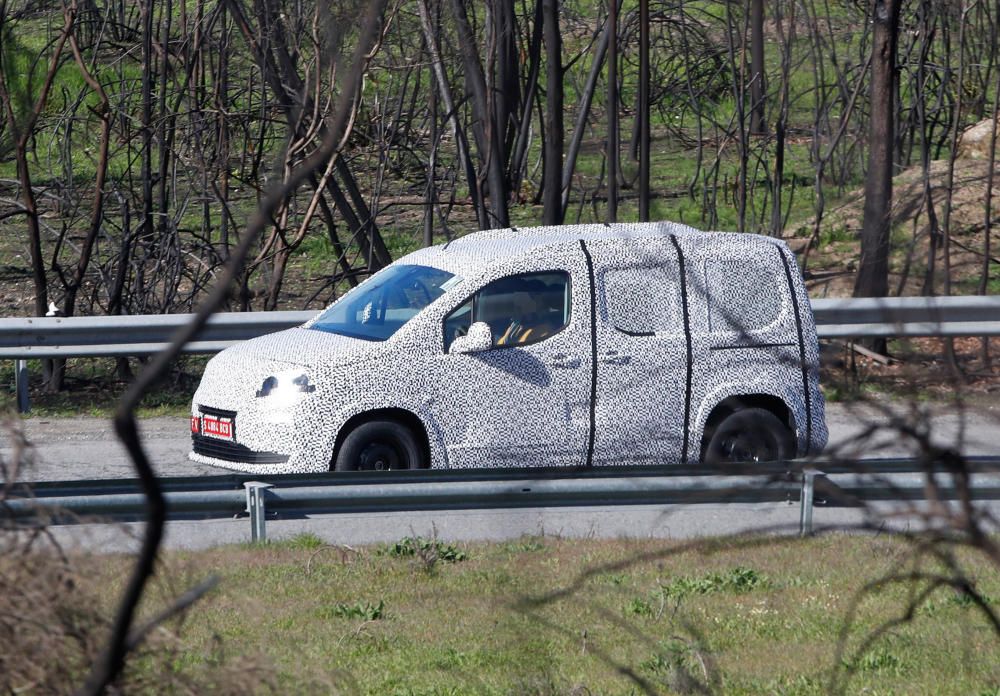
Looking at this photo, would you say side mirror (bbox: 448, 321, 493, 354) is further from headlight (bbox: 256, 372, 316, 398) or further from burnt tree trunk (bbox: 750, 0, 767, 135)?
burnt tree trunk (bbox: 750, 0, 767, 135)

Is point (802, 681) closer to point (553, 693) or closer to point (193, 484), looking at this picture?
point (553, 693)

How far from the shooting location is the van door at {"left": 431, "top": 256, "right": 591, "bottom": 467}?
861cm

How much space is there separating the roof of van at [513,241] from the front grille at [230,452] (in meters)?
1.76

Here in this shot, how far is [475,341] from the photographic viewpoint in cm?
848

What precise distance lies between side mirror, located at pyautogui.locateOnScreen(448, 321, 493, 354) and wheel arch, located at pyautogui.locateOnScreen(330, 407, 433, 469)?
539 mm

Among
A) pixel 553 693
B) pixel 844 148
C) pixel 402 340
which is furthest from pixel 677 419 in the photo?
pixel 844 148

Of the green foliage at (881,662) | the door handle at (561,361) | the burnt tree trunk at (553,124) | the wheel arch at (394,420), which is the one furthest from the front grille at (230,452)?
the burnt tree trunk at (553,124)

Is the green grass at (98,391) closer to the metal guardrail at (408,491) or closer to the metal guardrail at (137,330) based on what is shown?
the metal guardrail at (137,330)

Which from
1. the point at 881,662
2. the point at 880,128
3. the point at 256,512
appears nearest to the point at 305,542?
the point at 256,512

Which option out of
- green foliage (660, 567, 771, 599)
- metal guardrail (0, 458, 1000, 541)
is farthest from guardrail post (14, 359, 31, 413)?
green foliage (660, 567, 771, 599)

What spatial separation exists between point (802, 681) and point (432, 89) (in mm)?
10920

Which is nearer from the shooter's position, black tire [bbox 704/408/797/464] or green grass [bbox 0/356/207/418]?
black tire [bbox 704/408/797/464]

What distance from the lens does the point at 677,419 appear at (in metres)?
8.82

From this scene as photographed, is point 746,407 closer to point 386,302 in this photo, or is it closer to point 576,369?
point 576,369
